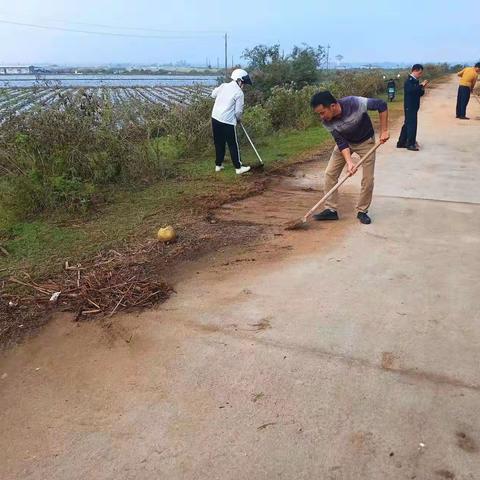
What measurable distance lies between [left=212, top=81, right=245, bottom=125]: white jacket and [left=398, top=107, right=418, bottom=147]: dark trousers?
343 cm

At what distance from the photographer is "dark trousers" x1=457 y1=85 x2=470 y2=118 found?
12.8 m

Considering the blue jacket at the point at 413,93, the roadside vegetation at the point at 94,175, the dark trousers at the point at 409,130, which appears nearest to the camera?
the roadside vegetation at the point at 94,175

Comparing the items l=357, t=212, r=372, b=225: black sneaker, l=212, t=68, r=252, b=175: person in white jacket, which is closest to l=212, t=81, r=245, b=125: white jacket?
l=212, t=68, r=252, b=175: person in white jacket

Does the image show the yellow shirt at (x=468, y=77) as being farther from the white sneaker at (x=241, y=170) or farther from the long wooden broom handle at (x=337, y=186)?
the long wooden broom handle at (x=337, y=186)

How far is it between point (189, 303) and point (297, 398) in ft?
4.20

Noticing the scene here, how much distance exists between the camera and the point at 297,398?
8.75 feet

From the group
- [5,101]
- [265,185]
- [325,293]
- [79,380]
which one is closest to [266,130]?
[265,185]

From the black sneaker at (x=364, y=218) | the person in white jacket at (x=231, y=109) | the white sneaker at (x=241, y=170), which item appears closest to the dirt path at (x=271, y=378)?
the black sneaker at (x=364, y=218)

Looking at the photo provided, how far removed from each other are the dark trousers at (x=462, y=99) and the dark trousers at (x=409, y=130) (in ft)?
15.2

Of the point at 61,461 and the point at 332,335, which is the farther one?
the point at 332,335

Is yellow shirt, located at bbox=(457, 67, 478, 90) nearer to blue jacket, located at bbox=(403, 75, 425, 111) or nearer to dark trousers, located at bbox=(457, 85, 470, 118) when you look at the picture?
dark trousers, located at bbox=(457, 85, 470, 118)

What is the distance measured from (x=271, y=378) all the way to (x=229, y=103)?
16.6 feet

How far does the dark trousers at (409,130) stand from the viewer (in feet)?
29.0

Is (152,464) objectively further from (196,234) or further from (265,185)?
(265,185)
